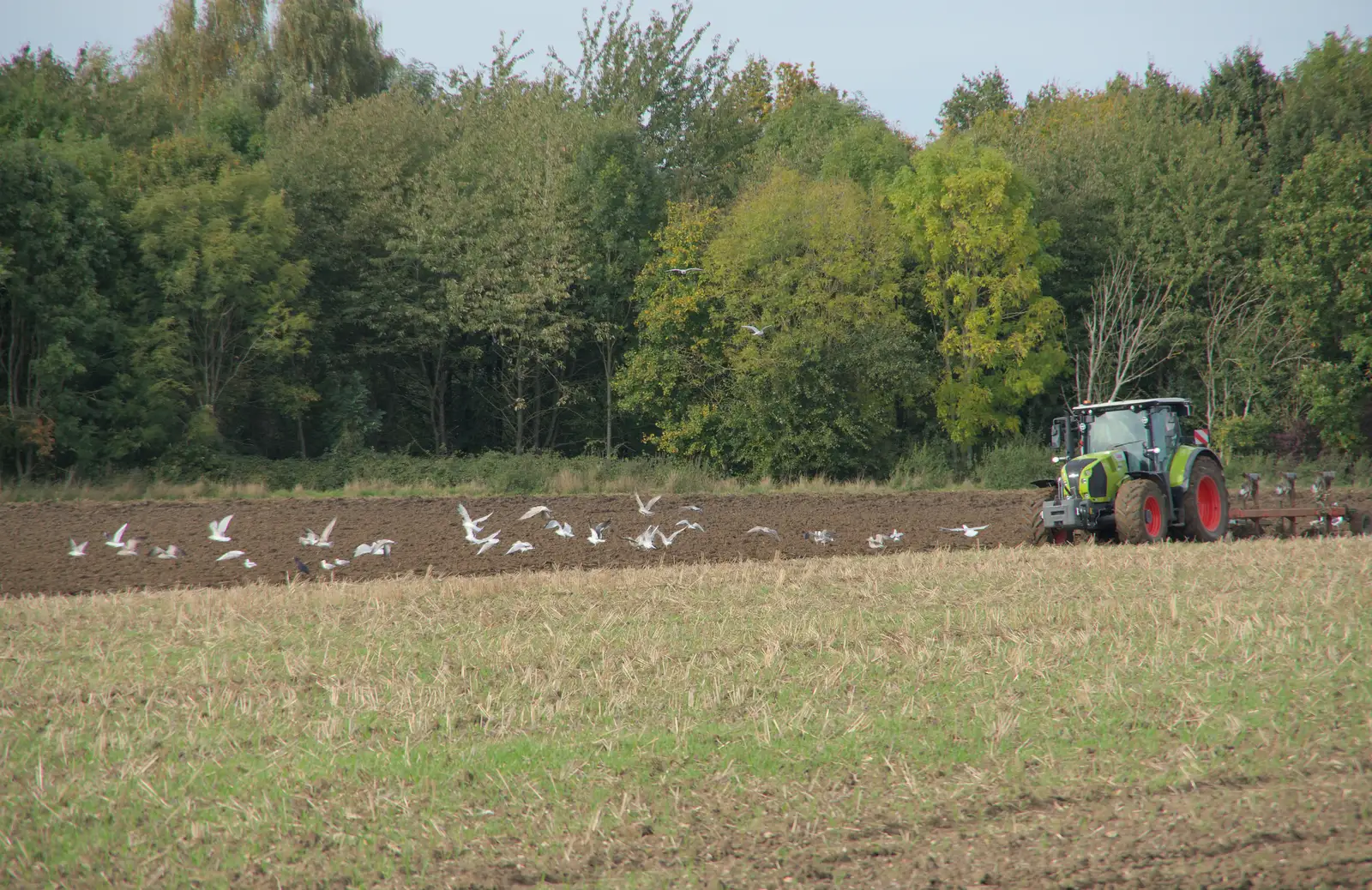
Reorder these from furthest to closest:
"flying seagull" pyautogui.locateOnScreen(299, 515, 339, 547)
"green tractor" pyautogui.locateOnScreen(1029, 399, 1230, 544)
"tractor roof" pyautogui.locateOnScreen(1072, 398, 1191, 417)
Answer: "tractor roof" pyautogui.locateOnScreen(1072, 398, 1191, 417) < "flying seagull" pyautogui.locateOnScreen(299, 515, 339, 547) < "green tractor" pyautogui.locateOnScreen(1029, 399, 1230, 544)

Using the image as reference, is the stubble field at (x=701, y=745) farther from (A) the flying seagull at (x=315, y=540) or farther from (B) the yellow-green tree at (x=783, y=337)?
(B) the yellow-green tree at (x=783, y=337)

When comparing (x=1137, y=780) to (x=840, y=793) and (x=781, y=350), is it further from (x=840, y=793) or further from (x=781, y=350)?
(x=781, y=350)

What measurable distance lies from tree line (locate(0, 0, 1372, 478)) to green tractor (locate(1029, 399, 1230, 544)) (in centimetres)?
1608

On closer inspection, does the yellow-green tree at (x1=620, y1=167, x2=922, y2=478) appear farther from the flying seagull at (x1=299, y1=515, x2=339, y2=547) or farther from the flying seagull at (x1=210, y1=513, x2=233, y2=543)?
the flying seagull at (x1=210, y1=513, x2=233, y2=543)

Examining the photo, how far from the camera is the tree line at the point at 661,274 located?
34.2 meters

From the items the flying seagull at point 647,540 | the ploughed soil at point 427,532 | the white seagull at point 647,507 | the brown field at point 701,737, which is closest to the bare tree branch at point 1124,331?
the ploughed soil at point 427,532

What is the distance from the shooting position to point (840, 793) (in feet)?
20.2

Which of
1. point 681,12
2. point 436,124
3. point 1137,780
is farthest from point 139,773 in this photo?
point 681,12

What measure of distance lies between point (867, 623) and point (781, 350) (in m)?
26.1

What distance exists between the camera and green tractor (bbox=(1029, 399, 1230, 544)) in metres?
17.6

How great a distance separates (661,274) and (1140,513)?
77.3 ft

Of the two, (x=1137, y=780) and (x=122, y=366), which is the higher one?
(x=122, y=366)

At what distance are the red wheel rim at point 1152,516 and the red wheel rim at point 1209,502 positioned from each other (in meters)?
1.22

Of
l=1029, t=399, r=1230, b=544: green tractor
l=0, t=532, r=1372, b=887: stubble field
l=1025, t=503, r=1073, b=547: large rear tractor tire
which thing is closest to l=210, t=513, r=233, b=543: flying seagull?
l=0, t=532, r=1372, b=887: stubble field
